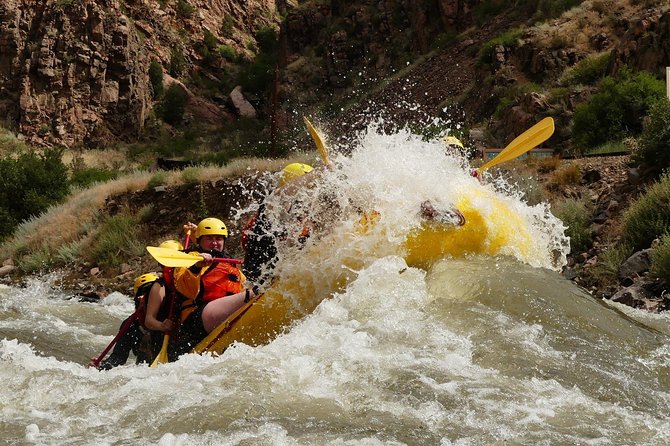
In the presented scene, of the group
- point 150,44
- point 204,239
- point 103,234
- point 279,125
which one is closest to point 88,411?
point 204,239

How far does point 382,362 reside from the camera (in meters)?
4.12

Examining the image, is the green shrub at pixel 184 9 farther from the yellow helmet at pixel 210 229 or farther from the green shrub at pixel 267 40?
the yellow helmet at pixel 210 229

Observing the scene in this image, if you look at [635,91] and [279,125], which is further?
[279,125]

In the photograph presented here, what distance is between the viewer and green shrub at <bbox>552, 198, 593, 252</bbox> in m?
8.69

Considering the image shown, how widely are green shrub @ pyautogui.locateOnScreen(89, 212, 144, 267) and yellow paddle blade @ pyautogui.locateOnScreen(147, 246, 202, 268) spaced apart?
8.18 m

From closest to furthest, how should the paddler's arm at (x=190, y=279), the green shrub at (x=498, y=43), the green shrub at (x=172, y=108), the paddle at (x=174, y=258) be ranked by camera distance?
1. the paddle at (x=174, y=258)
2. the paddler's arm at (x=190, y=279)
3. the green shrub at (x=498, y=43)
4. the green shrub at (x=172, y=108)

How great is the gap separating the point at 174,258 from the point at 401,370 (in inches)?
69.7

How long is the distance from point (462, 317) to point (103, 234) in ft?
33.7

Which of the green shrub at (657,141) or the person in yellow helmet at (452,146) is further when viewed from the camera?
the green shrub at (657,141)

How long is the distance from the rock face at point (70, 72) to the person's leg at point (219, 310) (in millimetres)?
26748

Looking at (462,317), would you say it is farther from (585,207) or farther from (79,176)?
(79,176)

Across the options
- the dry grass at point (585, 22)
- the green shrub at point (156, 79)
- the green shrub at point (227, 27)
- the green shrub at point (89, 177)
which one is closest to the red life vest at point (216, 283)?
the green shrub at point (89, 177)

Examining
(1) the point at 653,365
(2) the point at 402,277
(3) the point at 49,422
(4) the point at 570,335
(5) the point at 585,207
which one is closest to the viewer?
(3) the point at 49,422

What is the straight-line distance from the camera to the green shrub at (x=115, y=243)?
1296cm
